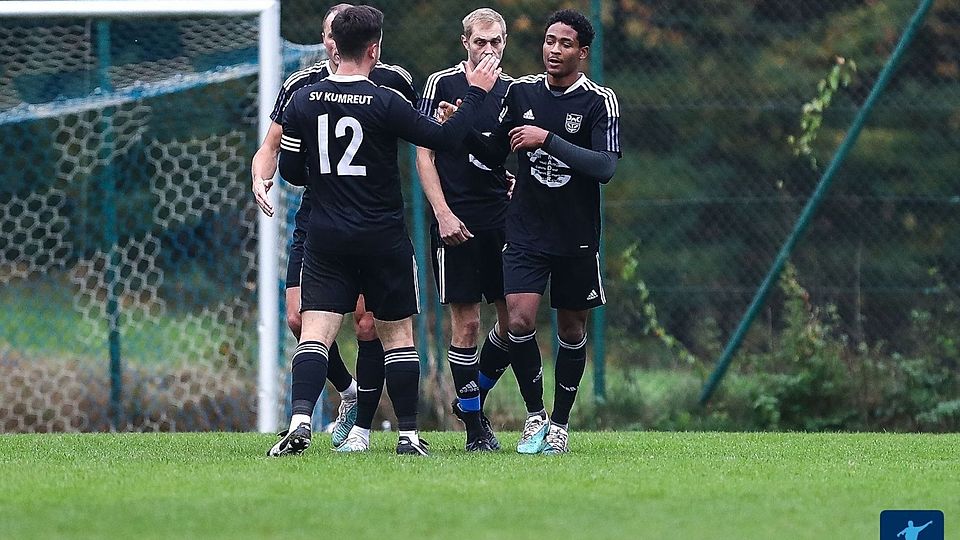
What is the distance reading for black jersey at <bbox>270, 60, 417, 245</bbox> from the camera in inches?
288

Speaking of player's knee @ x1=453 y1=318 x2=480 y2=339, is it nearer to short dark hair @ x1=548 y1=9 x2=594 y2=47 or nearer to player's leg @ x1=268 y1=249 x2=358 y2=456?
player's leg @ x1=268 y1=249 x2=358 y2=456

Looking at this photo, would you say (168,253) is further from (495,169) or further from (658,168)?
(495,169)

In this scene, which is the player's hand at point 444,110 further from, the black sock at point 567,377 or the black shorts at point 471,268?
the black sock at point 567,377

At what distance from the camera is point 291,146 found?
6758 millimetres

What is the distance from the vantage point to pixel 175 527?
4.69 metres

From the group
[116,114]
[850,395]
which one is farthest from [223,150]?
[850,395]

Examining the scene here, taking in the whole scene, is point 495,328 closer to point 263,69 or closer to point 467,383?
point 467,383

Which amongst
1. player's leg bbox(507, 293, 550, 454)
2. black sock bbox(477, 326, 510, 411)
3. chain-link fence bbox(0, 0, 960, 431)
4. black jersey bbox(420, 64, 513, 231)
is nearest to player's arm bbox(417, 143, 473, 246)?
black jersey bbox(420, 64, 513, 231)

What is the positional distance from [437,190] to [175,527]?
9.59 ft

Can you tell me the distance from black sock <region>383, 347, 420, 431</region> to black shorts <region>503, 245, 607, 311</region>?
59 centimetres

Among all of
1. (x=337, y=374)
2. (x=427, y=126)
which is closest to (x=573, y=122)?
(x=427, y=126)

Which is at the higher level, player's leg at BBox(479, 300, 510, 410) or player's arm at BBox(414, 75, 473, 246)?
player's arm at BBox(414, 75, 473, 246)

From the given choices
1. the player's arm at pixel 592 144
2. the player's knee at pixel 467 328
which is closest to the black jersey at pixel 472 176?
the player's knee at pixel 467 328

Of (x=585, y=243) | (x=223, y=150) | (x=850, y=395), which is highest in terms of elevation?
(x=223, y=150)
